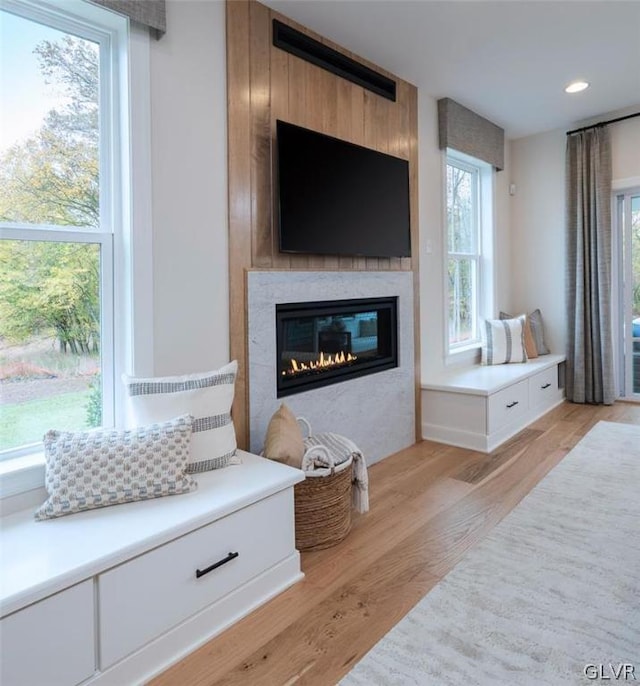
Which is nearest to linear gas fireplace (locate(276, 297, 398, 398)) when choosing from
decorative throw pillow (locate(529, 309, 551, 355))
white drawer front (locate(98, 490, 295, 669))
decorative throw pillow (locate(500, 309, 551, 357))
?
white drawer front (locate(98, 490, 295, 669))

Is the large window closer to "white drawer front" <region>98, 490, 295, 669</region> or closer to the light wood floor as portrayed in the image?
the light wood floor

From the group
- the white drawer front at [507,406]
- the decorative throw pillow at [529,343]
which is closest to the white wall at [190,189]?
the white drawer front at [507,406]

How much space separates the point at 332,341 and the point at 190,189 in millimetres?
1259

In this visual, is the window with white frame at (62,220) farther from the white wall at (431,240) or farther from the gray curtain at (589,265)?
the gray curtain at (589,265)

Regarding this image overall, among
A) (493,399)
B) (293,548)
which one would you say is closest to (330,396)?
(293,548)

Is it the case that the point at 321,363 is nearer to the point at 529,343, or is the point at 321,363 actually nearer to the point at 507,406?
A: the point at 507,406

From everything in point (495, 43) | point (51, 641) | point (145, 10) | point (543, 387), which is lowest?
point (51, 641)

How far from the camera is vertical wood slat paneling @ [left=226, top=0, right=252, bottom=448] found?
233 centimetres

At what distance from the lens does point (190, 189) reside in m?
2.18

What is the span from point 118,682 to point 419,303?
289 centimetres

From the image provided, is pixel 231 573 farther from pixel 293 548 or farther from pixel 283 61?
pixel 283 61

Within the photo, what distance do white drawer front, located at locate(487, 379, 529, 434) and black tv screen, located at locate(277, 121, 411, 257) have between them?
1.23m

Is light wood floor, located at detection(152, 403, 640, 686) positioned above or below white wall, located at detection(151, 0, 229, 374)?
below

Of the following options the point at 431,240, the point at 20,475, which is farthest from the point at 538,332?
the point at 20,475
